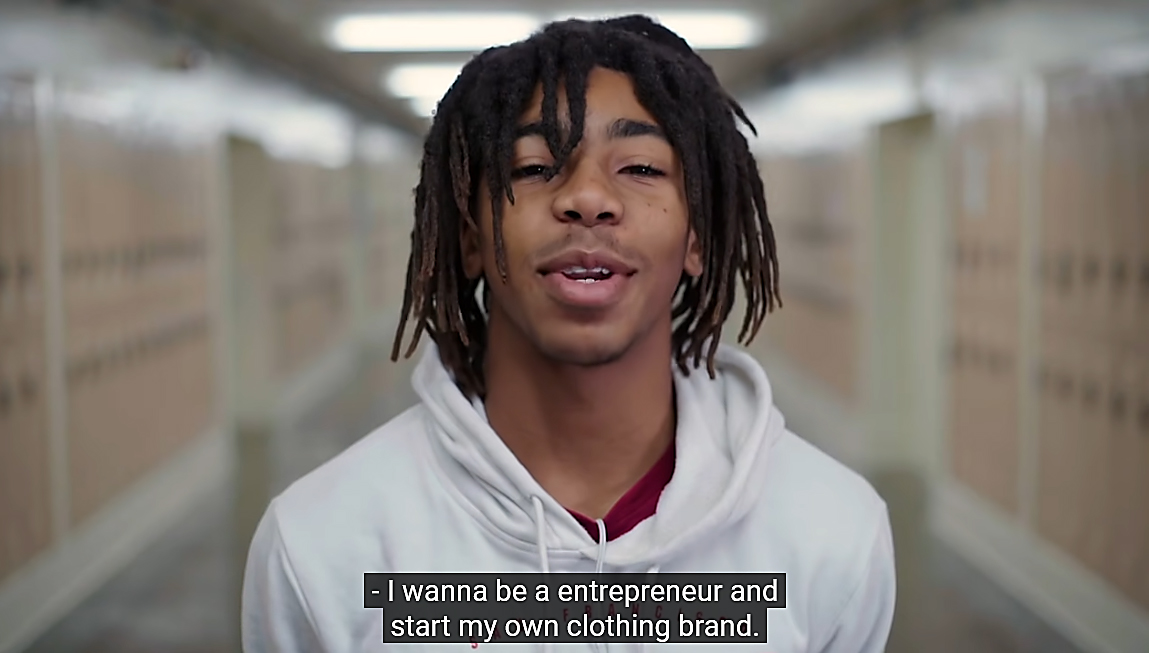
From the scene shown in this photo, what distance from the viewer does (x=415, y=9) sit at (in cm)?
628

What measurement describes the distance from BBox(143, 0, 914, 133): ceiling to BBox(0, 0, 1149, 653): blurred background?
40mm

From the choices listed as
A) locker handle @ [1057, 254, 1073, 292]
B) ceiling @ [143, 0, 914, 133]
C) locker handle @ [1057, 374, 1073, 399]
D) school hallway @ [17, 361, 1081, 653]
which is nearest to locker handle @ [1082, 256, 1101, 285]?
locker handle @ [1057, 254, 1073, 292]

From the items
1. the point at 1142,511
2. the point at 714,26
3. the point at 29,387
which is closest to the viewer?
the point at 1142,511

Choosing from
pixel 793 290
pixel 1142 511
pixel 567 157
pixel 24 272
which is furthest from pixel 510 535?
pixel 793 290

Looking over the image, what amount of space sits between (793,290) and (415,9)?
156 inches

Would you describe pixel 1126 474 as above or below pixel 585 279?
below

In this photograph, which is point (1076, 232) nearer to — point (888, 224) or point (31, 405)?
point (888, 224)

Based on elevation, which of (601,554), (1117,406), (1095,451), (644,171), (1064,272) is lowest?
(1095,451)

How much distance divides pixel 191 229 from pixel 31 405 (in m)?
2.45

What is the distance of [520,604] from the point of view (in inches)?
50.2

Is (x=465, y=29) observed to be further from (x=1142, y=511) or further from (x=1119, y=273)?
(x=1142, y=511)

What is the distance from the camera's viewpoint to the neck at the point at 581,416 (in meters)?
1.35

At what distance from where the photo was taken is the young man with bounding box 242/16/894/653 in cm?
127

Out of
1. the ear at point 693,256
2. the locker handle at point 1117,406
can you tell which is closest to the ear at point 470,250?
the ear at point 693,256
